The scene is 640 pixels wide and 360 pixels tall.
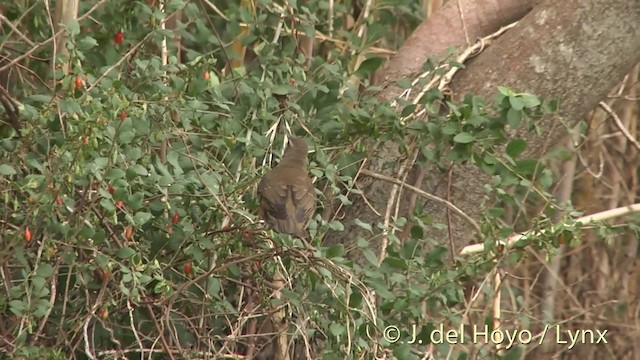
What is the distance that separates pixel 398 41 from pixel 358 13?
28.1 inches

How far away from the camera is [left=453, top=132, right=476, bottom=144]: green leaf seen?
4.68m

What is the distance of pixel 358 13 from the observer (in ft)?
22.2

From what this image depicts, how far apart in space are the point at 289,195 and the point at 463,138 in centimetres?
69

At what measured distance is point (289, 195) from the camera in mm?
4645

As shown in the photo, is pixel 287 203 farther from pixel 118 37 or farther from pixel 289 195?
pixel 118 37

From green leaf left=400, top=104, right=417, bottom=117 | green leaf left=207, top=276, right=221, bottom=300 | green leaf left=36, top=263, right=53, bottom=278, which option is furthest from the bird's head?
green leaf left=36, top=263, right=53, bottom=278

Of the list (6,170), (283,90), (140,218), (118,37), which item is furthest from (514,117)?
(6,170)

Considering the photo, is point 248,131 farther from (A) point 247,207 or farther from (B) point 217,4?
(B) point 217,4

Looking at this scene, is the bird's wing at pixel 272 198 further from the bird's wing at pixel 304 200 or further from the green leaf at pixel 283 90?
the green leaf at pixel 283 90

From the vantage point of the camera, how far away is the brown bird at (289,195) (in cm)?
459

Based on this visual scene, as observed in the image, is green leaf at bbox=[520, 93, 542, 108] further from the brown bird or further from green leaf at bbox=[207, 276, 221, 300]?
green leaf at bbox=[207, 276, 221, 300]

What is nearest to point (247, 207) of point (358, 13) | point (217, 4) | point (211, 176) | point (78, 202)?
point (211, 176)

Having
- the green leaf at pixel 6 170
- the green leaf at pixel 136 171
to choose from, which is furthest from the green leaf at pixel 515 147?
the green leaf at pixel 6 170

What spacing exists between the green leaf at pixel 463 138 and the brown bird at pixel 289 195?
61cm
